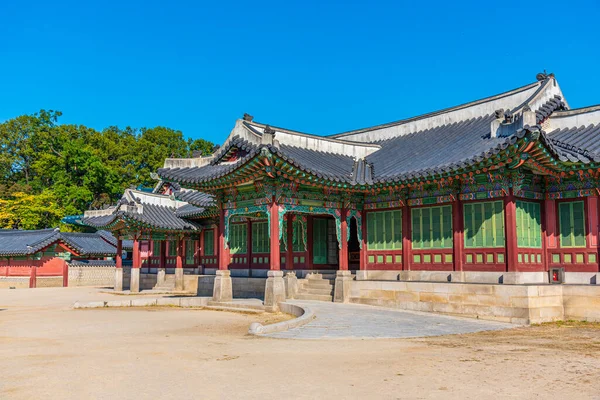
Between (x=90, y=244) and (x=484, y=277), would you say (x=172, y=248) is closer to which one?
(x=90, y=244)

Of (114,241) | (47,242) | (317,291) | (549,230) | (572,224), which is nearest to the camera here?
(572,224)

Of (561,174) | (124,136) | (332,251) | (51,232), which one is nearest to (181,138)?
(124,136)

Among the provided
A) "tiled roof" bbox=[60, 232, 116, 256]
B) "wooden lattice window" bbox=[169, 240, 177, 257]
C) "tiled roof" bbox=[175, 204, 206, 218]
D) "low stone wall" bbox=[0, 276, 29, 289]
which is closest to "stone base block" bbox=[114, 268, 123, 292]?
"wooden lattice window" bbox=[169, 240, 177, 257]

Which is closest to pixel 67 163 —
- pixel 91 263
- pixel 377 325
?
pixel 91 263

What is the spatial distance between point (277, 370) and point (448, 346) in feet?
14.5

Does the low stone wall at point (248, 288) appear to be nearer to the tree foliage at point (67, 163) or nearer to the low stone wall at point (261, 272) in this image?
the low stone wall at point (261, 272)

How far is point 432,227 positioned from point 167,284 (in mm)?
21166

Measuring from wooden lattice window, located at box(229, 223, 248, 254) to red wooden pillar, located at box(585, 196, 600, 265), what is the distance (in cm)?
1626

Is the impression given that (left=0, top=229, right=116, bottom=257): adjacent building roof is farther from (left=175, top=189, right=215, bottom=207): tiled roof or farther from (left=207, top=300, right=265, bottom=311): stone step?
(left=207, top=300, right=265, bottom=311): stone step

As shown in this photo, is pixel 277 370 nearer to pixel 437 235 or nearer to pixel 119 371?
pixel 119 371

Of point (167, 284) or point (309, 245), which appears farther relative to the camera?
point (167, 284)

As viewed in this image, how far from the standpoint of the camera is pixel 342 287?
69.6 feet

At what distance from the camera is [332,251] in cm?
2623

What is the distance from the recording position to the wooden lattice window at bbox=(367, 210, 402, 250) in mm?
21528
